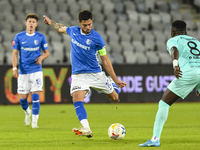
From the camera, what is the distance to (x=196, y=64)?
530cm

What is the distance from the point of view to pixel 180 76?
5.14 meters

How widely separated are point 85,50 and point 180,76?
5.17 ft

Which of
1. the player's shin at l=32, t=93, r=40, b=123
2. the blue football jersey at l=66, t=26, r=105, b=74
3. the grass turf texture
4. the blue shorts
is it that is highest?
the blue football jersey at l=66, t=26, r=105, b=74

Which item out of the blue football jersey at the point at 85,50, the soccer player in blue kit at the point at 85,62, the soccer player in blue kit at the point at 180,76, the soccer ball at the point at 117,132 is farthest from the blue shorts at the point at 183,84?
the blue football jersey at the point at 85,50

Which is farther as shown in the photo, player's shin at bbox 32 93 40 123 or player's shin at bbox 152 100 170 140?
player's shin at bbox 32 93 40 123

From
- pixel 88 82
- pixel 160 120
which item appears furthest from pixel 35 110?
pixel 160 120

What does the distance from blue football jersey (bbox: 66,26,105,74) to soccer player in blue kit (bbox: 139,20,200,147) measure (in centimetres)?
120

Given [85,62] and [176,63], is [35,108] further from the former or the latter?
[176,63]

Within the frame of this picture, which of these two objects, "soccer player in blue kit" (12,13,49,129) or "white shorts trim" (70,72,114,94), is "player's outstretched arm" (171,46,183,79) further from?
"soccer player in blue kit" (12,13,49,129)

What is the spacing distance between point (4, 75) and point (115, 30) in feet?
19.9

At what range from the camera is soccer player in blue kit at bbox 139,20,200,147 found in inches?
204

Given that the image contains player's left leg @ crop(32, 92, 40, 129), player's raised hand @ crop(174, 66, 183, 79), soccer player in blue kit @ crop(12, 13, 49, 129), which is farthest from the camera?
soccer player in blue kit @ crop(12, 13, 49, 129)

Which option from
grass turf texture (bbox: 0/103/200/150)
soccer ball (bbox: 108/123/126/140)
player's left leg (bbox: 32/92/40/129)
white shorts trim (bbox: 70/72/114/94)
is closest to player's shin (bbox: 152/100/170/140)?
grass turf texture (bbox: 0/103/200/150)

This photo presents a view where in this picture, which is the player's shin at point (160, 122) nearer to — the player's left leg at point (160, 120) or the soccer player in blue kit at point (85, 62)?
the player's left leg at point (160, 120)
